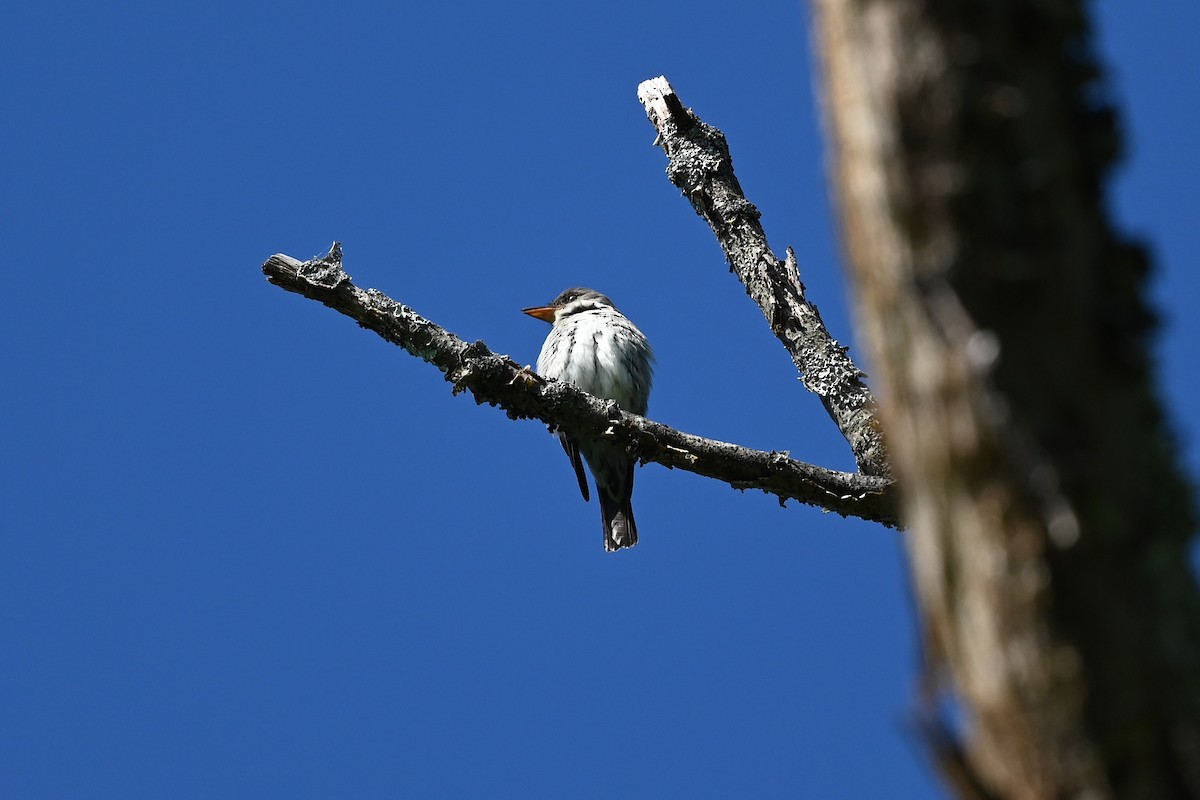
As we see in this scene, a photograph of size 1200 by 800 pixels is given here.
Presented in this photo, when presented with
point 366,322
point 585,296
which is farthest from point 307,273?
point 585,296

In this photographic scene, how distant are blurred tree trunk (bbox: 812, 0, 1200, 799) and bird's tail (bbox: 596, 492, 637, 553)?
7844 millimetres

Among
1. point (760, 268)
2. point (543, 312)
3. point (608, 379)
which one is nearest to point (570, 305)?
point (543, 312)

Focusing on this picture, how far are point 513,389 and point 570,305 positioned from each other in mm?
5776

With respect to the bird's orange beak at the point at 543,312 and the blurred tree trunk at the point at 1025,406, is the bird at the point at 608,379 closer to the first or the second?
the bird's orange beak at the point at 543,312

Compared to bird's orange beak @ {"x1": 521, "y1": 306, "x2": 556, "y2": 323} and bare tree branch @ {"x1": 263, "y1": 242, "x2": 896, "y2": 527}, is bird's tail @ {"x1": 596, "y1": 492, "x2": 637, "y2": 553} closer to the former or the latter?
bird's orange beak @ {"x1": 521, "y1": 306, "x2": 556, "y2": 323}

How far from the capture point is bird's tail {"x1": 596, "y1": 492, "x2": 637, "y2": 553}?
9.40 m

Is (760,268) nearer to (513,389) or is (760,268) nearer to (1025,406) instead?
(513,389)

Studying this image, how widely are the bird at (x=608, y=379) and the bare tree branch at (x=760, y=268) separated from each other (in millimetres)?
3464

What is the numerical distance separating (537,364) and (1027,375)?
8771 mm

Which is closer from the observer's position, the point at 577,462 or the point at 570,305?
the point at 577,462

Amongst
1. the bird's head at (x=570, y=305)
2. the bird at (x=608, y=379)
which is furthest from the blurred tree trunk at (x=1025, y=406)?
the bird's head at (x=570, y=305)

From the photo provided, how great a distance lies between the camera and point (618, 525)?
9.44 m

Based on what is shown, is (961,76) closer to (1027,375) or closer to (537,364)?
(1027,375)

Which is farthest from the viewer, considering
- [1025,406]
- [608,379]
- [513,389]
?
[608,379]
